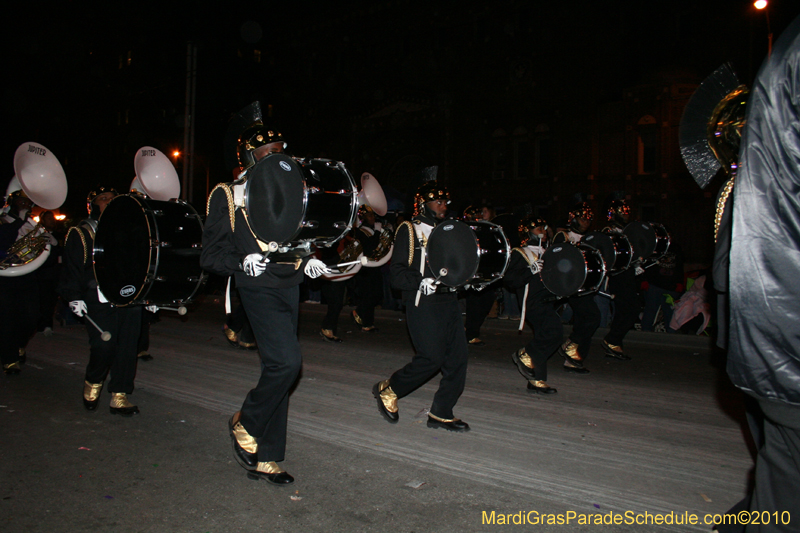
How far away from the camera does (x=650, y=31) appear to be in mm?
23344

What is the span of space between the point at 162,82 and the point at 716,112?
47.0 metres

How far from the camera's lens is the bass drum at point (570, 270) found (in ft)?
21.0

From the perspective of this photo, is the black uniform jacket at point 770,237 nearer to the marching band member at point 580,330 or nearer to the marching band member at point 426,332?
the marching band member at point 426,332

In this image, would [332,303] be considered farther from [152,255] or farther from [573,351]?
[152,255]

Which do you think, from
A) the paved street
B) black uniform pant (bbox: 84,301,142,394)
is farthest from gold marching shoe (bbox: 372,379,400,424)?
black uniform pant (bbox: 84,301,142,394)

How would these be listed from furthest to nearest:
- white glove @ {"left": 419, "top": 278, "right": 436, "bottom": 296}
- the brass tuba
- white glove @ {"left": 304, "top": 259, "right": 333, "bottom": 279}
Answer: the brass tuba → white glove @ {"left": 419, "top": 278, "right": 436, "bottom": 296} → white glove @ {"left": 304, "top": 259, "right": 333, "bottom": 279}

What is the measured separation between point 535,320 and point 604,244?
1622 mm

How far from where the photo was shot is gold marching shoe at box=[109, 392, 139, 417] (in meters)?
5.27

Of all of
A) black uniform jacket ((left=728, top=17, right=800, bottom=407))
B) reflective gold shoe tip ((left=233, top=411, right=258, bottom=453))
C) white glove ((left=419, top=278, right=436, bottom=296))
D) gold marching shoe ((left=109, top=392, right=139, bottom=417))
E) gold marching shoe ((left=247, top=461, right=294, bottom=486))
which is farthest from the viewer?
gold marching shoe ((left=109, top=392, right=139, bottom=417))

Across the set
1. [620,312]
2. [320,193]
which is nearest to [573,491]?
[320,193]

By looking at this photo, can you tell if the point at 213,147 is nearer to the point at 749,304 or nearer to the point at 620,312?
the point at 620,312

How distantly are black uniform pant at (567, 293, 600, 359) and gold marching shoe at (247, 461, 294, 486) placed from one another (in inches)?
183

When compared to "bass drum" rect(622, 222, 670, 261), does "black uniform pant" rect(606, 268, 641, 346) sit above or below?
below

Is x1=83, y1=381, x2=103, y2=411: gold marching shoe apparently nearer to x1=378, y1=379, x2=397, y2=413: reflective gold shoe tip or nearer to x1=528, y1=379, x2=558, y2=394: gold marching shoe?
x1=378, y1=379, x2=397, y2=413: reflective gold shoe tip
